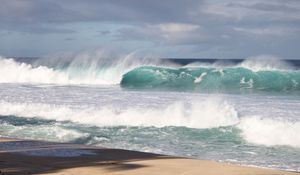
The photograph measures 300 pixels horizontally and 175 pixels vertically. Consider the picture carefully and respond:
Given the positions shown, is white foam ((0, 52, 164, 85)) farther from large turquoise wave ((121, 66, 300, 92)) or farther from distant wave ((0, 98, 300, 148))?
distant wave ((0, 98, 300, 148))

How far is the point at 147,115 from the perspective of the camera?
56.2 feet

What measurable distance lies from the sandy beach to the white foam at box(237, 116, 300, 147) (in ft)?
12.6

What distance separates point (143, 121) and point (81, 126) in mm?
2051

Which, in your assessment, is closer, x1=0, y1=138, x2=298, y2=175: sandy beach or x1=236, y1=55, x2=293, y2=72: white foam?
x1=0, y1=138, x2=298, y2=175: sandy beach

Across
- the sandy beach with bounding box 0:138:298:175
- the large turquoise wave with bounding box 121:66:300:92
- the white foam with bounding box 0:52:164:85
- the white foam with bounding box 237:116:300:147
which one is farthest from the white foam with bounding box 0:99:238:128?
the white foam with bounding box 0:52:164:85

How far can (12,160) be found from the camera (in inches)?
360

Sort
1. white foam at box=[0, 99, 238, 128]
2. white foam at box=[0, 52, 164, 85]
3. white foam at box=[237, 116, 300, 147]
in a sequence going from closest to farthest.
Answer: white foam at box=[237, 116, 300, 147] → white foam at box=[0, 99, 238, 128] → white foam at box=[0, 52, 164, 85]

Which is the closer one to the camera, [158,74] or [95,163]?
[95,163]

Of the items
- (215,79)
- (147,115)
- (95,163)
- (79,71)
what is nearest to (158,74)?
(215,79)

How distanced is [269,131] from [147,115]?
471 cm

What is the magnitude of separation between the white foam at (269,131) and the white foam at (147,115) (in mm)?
843

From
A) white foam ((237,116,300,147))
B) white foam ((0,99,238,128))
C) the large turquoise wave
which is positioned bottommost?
white foam ((237,116,300,147))

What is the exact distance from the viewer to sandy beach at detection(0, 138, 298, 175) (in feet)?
A: 27.6

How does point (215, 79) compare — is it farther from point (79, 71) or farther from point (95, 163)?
point (95, 163)
